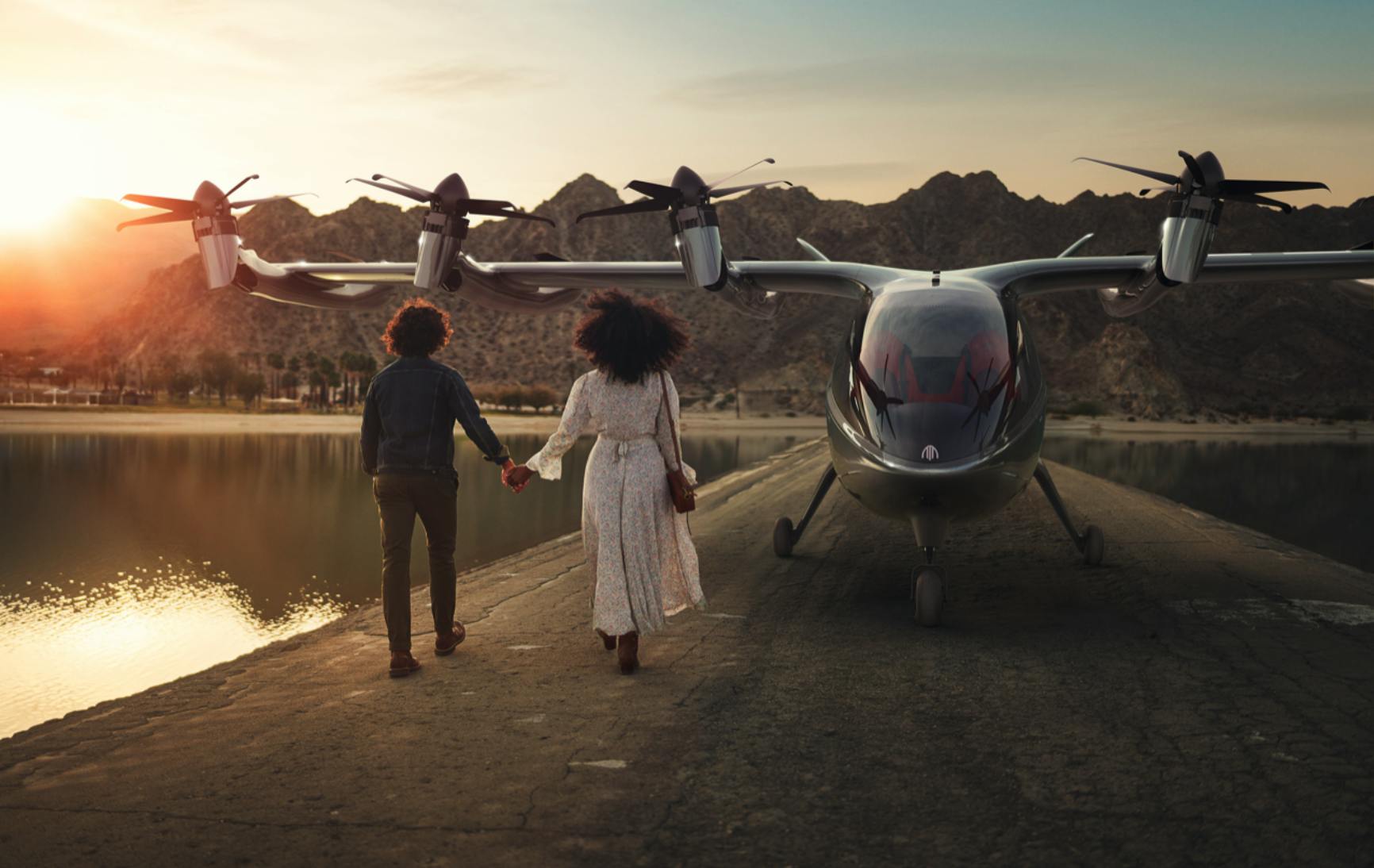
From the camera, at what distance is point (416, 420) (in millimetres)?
6566

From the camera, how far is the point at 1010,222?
13575cm

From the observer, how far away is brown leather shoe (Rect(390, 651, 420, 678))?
21.6 ft

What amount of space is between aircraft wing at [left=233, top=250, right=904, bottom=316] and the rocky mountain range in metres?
82.2

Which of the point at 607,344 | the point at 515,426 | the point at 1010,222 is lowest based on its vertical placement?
the point at 515,426

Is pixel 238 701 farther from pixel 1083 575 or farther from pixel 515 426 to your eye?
pixel 515 426

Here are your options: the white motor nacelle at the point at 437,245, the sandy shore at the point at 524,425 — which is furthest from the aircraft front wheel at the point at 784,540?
the sandy shore at the point at 524,425

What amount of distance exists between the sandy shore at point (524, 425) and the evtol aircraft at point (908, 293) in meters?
45.0

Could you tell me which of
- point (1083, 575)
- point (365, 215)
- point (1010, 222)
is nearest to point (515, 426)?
point (1083, 575)

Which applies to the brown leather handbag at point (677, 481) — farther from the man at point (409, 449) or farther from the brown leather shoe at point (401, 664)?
the brown leather shoe at point (401, 664)

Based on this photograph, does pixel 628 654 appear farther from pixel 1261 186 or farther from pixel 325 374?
pixel 325 374

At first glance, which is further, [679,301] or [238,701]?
[679,301]

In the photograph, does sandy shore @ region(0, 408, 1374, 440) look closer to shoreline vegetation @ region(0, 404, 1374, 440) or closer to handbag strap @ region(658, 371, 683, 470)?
shoreline vegetation @ region(0, 404, 1374, 440)

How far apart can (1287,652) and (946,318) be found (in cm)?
360

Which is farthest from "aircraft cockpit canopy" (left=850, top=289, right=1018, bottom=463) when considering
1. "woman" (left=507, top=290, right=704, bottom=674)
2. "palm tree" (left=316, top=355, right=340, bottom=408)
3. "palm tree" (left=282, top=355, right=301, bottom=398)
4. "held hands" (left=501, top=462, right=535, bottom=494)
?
"palm tree" (left=282, top=355, right=301, bottom=398)
